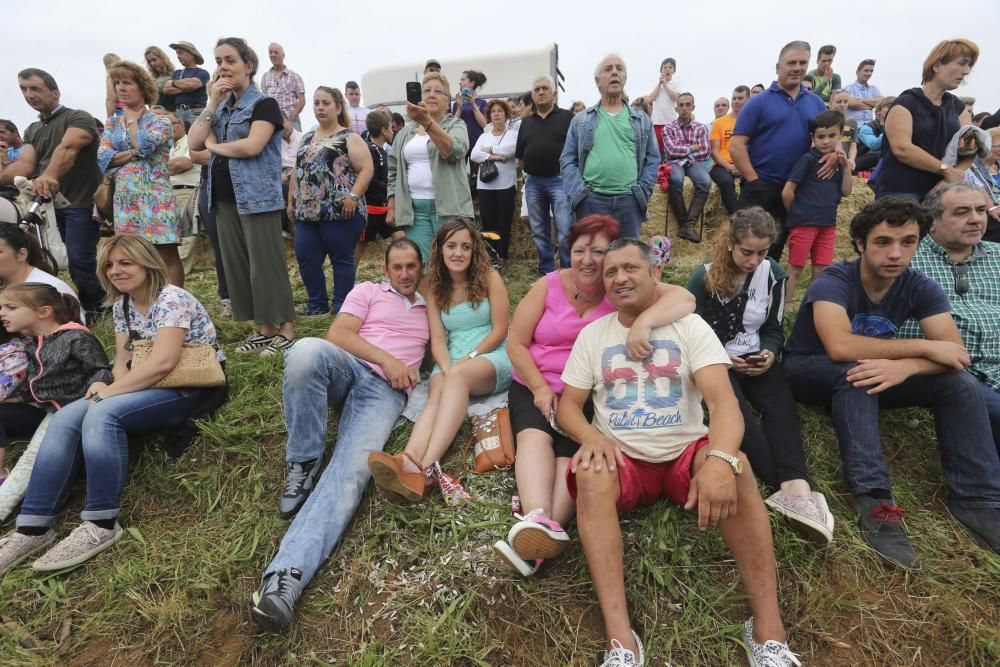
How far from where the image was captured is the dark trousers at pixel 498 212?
6.59 metres

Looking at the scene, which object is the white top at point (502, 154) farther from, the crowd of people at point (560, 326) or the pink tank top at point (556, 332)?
the pink tank top at point (556, 332)

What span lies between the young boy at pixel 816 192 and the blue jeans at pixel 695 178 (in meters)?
2.68

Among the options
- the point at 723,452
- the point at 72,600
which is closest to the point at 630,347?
the point at 723,452

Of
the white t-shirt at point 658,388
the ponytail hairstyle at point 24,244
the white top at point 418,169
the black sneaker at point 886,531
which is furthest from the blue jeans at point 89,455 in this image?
the black sneaker at point 886,531

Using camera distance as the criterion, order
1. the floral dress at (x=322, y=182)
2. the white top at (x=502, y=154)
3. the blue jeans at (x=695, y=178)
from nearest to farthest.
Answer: the floral dress at (x=322, y=182) → the white top at (x=502, y=154) → the blue jeans at (x=695, y=178)

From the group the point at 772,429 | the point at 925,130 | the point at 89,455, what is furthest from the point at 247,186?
the point at 925,130

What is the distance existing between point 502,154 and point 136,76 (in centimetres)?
371

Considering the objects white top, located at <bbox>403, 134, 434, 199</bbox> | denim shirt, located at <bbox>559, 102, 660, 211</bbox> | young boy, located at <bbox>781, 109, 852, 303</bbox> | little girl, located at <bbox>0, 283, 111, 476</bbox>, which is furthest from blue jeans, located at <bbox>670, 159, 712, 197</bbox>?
little girl, located at <bbox>0, 283, 111, 476</bbox>

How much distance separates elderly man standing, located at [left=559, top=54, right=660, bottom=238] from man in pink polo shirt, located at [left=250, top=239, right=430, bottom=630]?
2.10m

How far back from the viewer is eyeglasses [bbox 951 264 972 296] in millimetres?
3141

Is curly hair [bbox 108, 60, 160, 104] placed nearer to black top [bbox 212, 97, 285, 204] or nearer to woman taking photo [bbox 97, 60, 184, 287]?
woman taking photo [bbox 97, 60, 184, 287]

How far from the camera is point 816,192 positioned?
14.5 feet

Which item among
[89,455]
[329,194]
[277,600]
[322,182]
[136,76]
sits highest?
[136,76]

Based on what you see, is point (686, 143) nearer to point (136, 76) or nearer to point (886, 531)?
point (886, 531)
